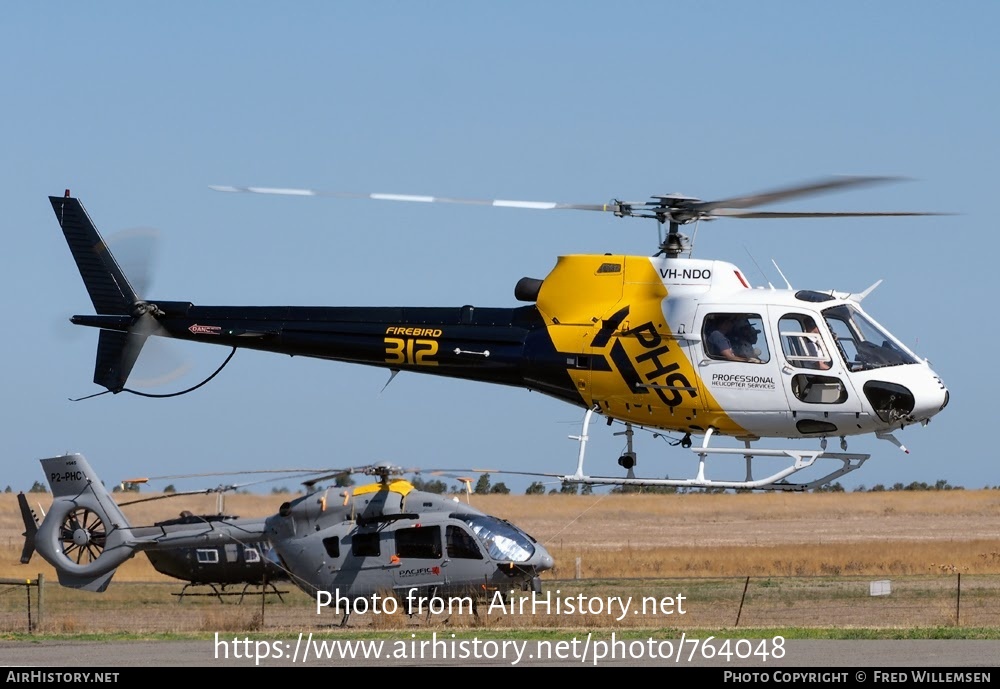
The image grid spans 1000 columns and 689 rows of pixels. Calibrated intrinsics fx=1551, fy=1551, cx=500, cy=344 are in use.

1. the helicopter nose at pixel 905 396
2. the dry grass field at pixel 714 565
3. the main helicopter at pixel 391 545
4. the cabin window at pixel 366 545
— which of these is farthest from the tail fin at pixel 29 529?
the helicopter nose at pixel 905 396

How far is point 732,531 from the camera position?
53281mm

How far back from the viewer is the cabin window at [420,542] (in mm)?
26391

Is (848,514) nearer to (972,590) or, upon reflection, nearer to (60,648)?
(972,590)

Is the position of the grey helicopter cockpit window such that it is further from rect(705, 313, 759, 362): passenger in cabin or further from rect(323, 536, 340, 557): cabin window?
rect(705, 313, 759, 362): passenger in cabin

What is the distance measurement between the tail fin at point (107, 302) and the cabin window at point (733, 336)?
9102 millimetres

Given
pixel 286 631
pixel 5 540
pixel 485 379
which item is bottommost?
pixel 5 540

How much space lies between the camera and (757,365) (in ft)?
67.8

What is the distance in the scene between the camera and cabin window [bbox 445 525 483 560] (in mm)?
26250

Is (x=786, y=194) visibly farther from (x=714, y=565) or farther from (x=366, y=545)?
(x=714, y=565)

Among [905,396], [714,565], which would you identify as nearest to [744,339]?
[905,396]

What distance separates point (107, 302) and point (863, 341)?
39.2ft
